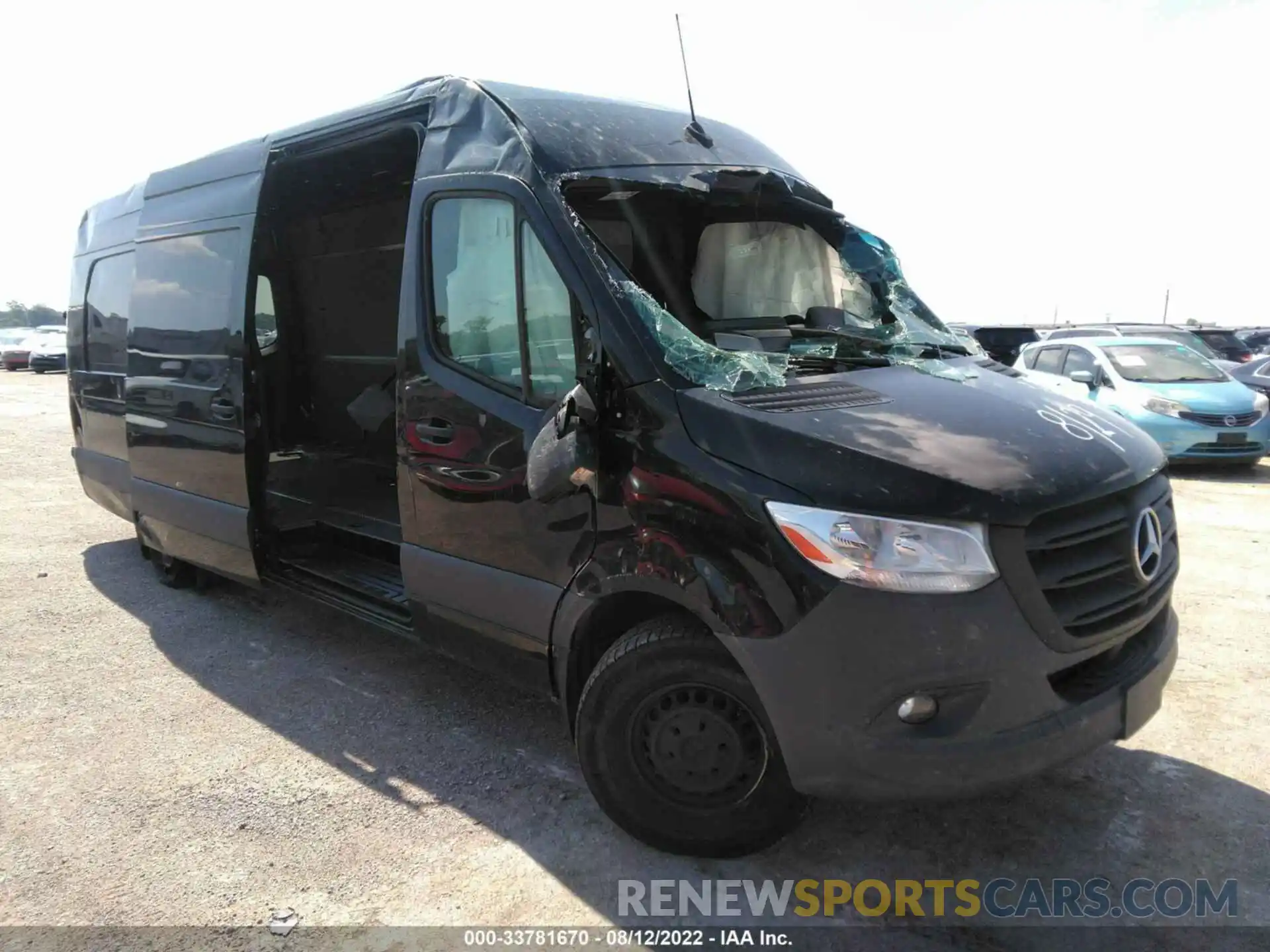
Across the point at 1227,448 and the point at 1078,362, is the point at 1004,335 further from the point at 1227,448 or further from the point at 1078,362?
the point at 1227,448

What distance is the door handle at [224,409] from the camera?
4.89 m

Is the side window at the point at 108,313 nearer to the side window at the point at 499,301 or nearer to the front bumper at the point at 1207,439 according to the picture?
the side window at the point at 499,301

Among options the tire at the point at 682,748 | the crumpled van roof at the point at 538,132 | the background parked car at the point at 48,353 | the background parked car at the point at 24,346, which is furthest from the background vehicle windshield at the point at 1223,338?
the background parked car at the point at 24,346

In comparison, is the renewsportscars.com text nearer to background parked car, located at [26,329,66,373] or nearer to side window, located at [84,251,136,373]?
side window, located at [84,251,136,373]

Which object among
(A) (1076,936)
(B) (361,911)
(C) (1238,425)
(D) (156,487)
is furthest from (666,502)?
(C) (1238,425)

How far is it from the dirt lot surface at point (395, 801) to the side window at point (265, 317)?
72.5 inches

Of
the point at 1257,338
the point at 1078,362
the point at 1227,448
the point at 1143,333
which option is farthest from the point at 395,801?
the point at 1257,338

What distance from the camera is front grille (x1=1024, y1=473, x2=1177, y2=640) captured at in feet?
8.38

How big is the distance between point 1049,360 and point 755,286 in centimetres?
992

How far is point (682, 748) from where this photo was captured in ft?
9.52

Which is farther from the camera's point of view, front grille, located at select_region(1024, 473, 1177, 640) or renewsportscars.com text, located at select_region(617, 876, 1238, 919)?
renewsportscars.com text, located at select_region(617, 876, 1238, 919)

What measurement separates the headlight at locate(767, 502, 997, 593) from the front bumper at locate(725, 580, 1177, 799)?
4 cm

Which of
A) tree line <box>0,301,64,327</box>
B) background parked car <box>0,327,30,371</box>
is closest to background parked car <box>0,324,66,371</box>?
background parked car <box>0,327,30,371</box>

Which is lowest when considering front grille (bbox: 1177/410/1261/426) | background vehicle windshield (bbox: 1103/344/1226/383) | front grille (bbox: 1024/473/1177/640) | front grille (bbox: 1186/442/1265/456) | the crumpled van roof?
front grille (bbox: 1186/442/1265/456)
